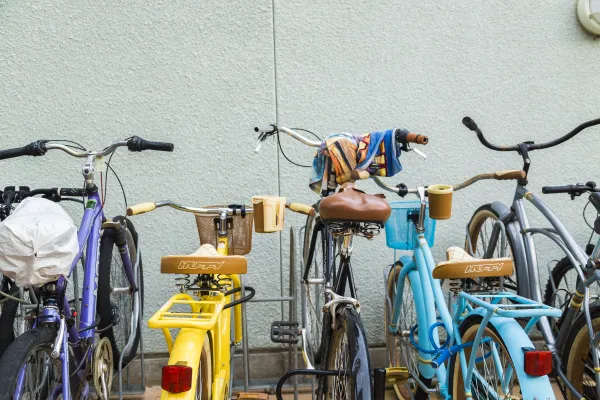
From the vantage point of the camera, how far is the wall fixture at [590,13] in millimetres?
4262

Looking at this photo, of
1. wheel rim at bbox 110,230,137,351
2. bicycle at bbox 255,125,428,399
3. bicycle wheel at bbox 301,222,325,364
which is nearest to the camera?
bicycle at bbox 255,125,428,399

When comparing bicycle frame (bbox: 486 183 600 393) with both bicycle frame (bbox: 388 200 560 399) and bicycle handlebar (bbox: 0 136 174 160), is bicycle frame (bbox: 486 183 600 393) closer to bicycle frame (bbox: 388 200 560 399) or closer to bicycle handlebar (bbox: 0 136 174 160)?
bicycle frame (bbox: 388 200 560 399)

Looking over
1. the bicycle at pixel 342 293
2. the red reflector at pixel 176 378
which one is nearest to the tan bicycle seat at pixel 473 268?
the bicycle at pixel 342 293

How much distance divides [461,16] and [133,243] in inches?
107

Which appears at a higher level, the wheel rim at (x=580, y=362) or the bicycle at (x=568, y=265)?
the bicycle at (x=568, y=265)

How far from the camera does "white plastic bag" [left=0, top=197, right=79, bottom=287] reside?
2326 millimetres

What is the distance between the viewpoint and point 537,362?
6.99 feet

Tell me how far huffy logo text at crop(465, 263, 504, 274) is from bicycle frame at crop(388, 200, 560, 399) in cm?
10

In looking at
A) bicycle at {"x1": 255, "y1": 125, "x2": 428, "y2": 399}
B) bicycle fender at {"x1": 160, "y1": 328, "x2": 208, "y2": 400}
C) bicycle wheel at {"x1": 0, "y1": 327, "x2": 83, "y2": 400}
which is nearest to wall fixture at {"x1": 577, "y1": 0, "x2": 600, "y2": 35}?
bicycle at {"x1": 255, "y1": 125, "x2": 428, "y2": 399}

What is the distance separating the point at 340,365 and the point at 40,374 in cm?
124

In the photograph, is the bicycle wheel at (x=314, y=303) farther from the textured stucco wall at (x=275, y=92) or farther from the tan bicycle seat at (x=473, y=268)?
the tan bicycle seat at (x=473, y=268)

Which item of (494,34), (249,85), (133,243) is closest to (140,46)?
(249,85)

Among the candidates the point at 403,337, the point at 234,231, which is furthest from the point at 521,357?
the point at 234,231

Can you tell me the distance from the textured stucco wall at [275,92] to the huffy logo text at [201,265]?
5.82 feet
